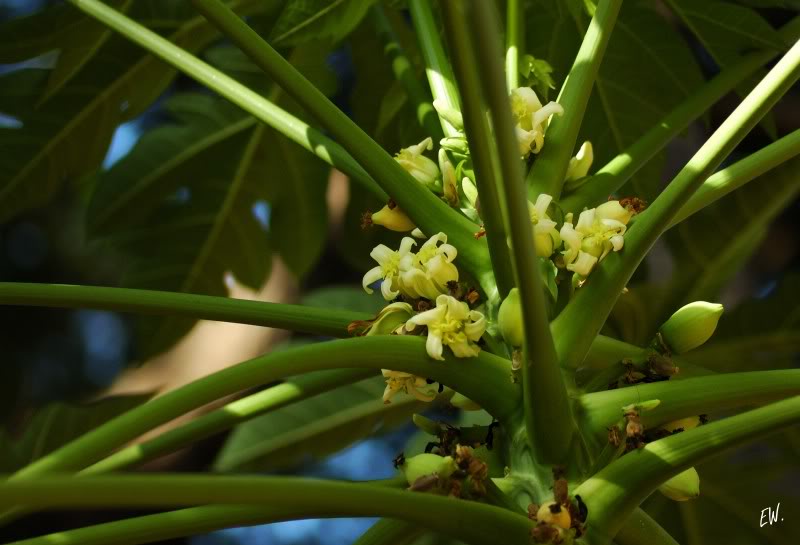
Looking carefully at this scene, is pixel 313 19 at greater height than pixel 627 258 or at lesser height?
greater

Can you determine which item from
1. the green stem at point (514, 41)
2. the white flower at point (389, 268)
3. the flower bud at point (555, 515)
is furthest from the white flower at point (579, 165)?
the flower bud at point (555, 515)

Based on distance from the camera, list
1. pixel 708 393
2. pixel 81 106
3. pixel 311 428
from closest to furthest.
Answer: pixel 708 393
pixel 81 106
pixel 311 428

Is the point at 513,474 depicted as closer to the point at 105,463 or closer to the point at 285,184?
the point at 105,463

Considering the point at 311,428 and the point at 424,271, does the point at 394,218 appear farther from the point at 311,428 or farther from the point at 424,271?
the point at 311,428

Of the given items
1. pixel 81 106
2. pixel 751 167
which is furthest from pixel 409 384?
pixel 81 106

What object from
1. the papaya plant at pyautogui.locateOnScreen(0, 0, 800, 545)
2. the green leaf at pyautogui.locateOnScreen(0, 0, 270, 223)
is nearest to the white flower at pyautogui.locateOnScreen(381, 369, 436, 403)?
the papaya plant at pyautogui.locateOnScreen(0, 0, 800, 545)
